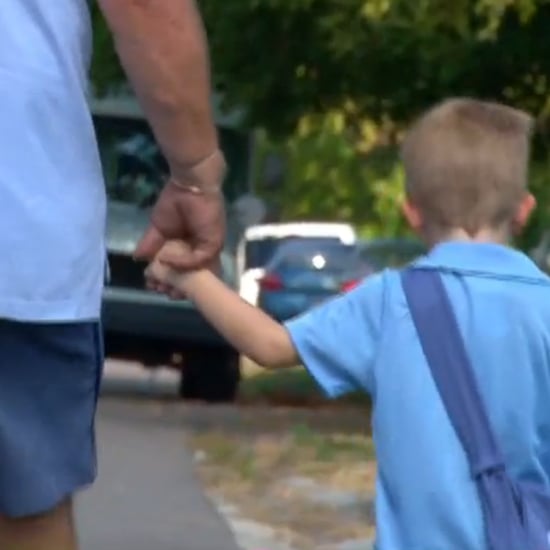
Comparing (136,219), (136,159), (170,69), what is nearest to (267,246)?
(136,159)

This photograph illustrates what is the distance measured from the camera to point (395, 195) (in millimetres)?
30719

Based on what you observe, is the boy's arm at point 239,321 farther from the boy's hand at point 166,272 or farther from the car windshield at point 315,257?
the car windshield at point 315,257

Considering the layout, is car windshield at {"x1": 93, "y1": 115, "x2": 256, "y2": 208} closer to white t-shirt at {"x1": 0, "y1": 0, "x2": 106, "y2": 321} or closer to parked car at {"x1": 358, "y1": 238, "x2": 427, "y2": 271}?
parked car at {"x1": 358, "y1": 238, "x2": 427, "y2": 271}

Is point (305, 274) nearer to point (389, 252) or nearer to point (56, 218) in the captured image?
point (389, 252)

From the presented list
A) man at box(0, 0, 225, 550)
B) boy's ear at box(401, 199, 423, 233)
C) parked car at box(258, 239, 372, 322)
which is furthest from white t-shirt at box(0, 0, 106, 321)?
parked car at box(258, 239, 372, 322)

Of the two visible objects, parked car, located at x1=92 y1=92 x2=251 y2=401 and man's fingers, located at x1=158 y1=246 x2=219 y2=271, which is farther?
parked car, located at x1=92 y1=92 x2=251 y2=401

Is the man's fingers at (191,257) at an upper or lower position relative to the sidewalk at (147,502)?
upper

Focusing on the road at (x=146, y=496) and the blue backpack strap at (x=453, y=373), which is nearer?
the blue backpack strap at (x=453, y=373)

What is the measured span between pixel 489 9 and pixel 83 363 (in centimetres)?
815

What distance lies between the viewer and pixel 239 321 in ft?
12.2

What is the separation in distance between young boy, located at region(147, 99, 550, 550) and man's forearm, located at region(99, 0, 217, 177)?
0.33 m

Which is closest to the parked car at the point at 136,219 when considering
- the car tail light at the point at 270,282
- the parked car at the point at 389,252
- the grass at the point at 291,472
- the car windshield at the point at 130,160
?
the car windshield at the point at 130,160

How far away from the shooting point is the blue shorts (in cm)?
350

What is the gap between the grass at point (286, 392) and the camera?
58.9ft
